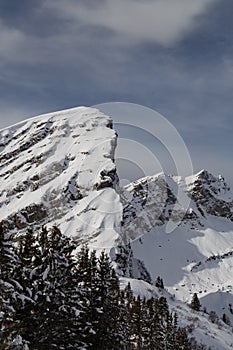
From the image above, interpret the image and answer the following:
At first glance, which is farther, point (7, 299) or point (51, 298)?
point (51, 298)

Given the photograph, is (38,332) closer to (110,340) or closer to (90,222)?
(110,340)

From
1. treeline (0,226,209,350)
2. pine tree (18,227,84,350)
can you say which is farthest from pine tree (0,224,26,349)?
pine tree (18,227,84,350)

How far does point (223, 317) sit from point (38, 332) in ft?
582

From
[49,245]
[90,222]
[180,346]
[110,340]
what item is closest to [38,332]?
[49,245]

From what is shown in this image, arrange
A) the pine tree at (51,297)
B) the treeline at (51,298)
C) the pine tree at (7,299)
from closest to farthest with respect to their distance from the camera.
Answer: the pine tree at (7,299) < the treeline at (51,298) < the pine tree at (51,297)

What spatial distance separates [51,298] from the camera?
25766 mm

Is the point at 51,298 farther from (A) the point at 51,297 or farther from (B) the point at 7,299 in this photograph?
(B) the point at 7,299

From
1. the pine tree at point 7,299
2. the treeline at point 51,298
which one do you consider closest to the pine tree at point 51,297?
the treeline at point 51,298

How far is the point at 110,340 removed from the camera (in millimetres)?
32625

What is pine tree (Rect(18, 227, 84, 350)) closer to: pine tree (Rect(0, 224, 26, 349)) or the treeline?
the treeline

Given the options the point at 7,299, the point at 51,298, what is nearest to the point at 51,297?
the point at 51,298

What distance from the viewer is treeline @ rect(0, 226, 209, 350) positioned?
19578 millimetres

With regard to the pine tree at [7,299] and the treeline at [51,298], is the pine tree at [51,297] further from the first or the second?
the pine tree at [7,299]

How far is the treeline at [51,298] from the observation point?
64.2 feet
